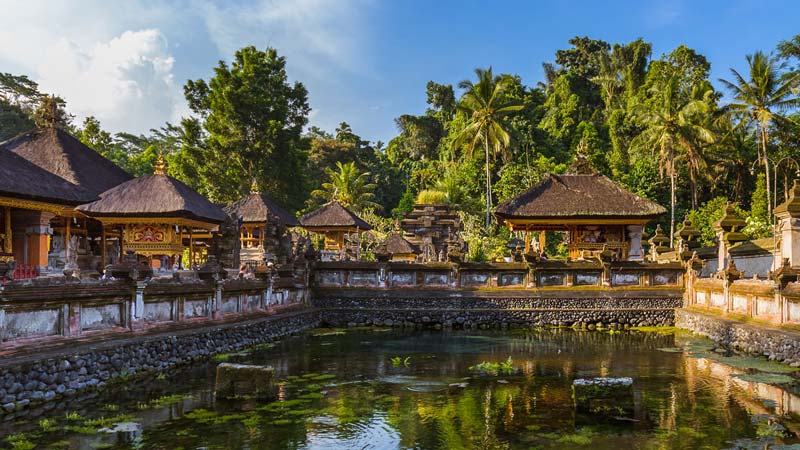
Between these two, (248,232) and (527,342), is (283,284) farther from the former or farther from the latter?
(248,232)

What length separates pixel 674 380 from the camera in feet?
43.9

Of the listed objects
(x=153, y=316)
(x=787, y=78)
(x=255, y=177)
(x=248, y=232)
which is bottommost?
(x=153, y=316)

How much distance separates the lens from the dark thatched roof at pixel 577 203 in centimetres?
2700

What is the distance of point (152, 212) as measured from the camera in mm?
21031

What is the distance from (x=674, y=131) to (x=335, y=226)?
25.1m

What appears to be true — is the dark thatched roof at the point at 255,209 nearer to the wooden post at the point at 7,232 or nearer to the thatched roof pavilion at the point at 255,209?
the thatched roof pavilion at the point at 255,209

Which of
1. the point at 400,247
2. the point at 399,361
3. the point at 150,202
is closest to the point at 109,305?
the point at 399,361

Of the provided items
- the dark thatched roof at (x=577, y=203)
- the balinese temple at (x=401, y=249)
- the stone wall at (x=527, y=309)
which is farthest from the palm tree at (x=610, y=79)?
the stone wall at (x=527, y=309)

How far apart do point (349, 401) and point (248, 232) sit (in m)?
24.4

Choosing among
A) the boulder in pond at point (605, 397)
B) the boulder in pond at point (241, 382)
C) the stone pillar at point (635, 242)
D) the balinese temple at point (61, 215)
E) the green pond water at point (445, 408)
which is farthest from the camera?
the stone pillar at point (635, 242)

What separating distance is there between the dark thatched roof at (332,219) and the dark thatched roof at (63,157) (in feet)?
46.7

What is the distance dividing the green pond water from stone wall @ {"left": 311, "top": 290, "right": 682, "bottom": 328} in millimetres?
6596

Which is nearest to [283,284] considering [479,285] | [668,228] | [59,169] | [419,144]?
[479,285]

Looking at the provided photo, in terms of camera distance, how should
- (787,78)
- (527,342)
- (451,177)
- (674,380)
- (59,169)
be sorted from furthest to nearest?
(451,177) → (787,78) → (59,169) → (527,342) → (674,380)
